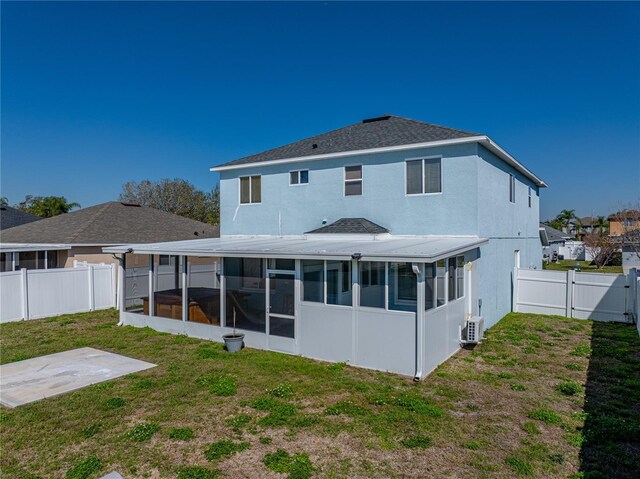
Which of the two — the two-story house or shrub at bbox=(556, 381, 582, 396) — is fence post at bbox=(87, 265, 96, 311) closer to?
the two-story house

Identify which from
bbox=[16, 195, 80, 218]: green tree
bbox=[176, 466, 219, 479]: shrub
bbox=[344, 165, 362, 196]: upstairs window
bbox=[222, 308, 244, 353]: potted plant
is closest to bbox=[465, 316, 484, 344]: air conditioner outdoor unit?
bbox=[344, 165, 362, 196]: upstairs window

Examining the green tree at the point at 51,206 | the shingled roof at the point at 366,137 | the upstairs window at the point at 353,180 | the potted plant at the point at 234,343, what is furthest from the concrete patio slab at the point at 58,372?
the green tree at the point at 51,206

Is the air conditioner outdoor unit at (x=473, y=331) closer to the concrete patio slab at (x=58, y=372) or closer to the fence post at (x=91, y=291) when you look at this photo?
the concrete patio slab at (x=58, y=372)

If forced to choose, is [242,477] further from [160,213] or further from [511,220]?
[160,213]

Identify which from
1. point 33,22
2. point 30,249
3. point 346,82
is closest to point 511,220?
point 346,82

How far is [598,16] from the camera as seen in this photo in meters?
14.3

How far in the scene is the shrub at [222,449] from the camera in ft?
18.5

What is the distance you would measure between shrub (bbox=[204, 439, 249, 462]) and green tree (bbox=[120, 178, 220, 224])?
5384cm

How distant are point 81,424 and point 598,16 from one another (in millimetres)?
Answer: 20069

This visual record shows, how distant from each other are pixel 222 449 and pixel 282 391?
2.36 m

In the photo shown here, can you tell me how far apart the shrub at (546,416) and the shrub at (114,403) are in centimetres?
768

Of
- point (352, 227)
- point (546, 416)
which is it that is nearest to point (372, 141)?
point (352, 227)

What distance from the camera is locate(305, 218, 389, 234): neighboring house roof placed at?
1416cm

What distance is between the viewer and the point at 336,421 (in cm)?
677
